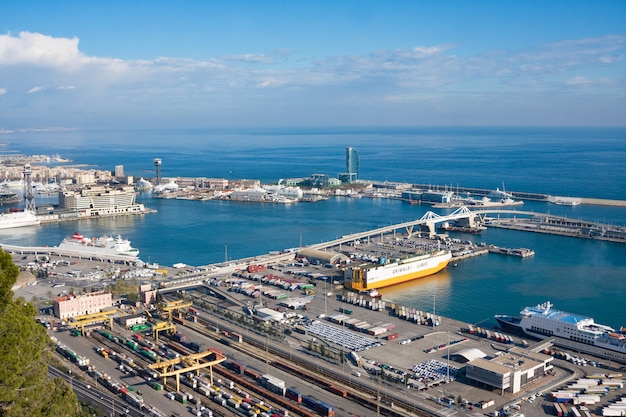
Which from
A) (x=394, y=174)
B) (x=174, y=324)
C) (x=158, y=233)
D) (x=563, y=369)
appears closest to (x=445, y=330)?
(x=563, y=369)

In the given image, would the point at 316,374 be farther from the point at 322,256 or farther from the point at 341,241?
the point at 341,241

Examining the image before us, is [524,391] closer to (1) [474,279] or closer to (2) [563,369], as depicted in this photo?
(2) [563,369]

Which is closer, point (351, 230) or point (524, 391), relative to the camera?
point (524, 391)

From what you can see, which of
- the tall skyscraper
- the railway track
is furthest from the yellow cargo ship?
the tall skyscraper

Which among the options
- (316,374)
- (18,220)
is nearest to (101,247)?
(18,220)

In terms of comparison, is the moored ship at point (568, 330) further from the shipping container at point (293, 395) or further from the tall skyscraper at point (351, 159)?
the tall skyscraper at point (351, 159)

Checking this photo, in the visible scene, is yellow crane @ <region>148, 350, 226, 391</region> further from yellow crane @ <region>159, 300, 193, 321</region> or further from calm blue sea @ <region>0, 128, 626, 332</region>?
calm blue sea @ <region>0, 128, 626, 332</region>
